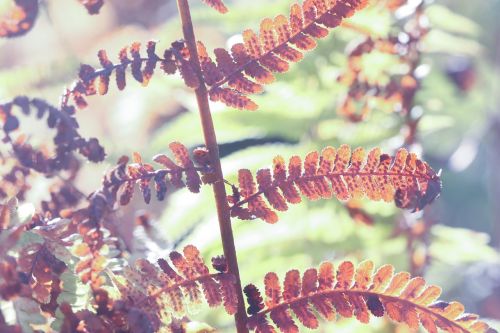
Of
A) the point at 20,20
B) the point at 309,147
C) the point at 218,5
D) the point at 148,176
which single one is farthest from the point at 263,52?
the point at 309,147

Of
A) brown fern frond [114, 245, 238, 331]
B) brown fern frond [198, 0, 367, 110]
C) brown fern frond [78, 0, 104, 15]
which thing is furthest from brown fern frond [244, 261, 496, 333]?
brown fern frond [78, 0, 104, 15]

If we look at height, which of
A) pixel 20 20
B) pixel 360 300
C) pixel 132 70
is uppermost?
pixel 20 20

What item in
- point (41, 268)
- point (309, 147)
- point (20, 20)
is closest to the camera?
point (41, 268)

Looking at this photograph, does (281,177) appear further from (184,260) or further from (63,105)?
(63,105)

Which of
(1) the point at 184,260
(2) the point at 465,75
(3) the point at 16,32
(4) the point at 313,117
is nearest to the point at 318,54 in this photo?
(4) the point at 313,117

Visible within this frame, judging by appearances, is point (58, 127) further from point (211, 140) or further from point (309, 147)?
point (309, 147)

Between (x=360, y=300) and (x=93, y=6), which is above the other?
(x=93, y=6)

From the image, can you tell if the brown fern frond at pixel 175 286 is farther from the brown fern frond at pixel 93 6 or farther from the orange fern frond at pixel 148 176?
the brown fern frond at pixel 93 6
